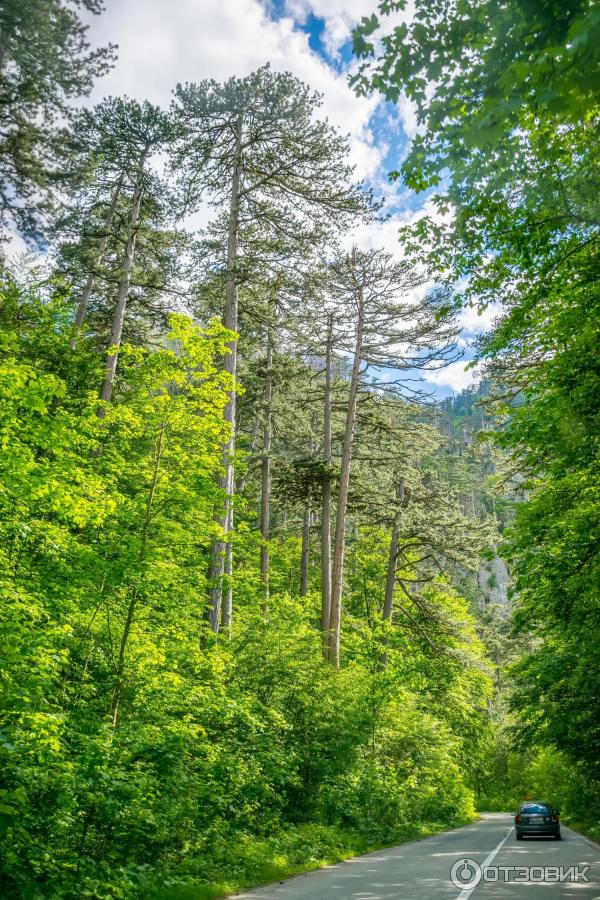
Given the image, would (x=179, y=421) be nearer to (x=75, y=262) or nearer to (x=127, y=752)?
(x=127, y=752)

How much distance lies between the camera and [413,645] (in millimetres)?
23906

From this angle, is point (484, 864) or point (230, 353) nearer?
point (484, 864)

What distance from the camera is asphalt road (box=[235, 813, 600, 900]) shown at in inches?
297

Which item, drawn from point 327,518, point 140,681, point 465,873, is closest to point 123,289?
point 327,518

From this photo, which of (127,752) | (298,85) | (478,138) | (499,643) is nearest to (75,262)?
(298,85)

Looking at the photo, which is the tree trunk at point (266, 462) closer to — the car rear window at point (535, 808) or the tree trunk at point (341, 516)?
the tree trunk at point (341, 516)

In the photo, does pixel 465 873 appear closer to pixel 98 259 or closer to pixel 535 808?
pixel 535 808

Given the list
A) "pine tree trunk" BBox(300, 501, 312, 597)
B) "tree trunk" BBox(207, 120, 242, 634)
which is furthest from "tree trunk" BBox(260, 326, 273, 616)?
"tree trunk" BBox(207, 120, 242, 634)

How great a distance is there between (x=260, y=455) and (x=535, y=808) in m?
14.1

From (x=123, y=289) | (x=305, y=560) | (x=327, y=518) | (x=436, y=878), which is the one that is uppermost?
(x=123, y=289)

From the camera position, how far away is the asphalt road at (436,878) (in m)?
7.54

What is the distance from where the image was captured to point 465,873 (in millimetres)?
9555

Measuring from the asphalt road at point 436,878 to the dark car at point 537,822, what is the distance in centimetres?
382

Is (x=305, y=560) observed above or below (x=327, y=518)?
below
